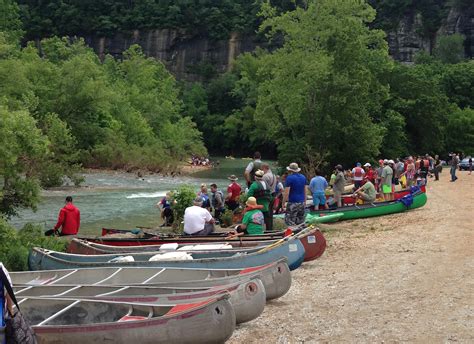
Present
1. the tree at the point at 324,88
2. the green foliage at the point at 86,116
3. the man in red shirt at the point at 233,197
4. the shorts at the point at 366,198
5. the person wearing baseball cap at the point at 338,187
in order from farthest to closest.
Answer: the tree at the point at 324,88
the green foliage at the point at 86,116
the person wearing baseball cap at the point at 338,187
the shorts at the point at 366,198
the man in red shirt at the point at 233,197

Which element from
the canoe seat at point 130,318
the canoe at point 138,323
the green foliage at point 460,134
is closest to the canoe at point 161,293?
the canoe at point 138,323

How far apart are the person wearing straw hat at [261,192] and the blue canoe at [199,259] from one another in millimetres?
2081

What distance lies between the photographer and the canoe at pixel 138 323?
741cm

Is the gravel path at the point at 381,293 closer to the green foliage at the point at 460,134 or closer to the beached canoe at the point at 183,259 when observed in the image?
the beached canoe at the point at 183,259

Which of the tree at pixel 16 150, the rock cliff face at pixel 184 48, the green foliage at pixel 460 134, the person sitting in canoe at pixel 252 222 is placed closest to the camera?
the person sitting in canoe at pixel 252 222

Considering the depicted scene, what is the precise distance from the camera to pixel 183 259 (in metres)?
11.4

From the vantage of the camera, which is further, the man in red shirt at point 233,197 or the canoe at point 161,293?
the man in red shirt at point 233,197

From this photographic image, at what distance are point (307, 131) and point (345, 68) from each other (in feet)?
15.2

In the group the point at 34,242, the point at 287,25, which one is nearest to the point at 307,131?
the point at 287,25

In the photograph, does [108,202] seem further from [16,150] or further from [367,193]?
[16,150]

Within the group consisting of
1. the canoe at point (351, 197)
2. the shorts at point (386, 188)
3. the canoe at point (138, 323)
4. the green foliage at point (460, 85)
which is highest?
the green foliage at point (460, 85)

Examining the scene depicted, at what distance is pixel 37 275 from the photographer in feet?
34.3

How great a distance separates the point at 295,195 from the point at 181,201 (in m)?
4.50

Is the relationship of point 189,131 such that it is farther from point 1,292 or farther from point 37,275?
point 1,292
